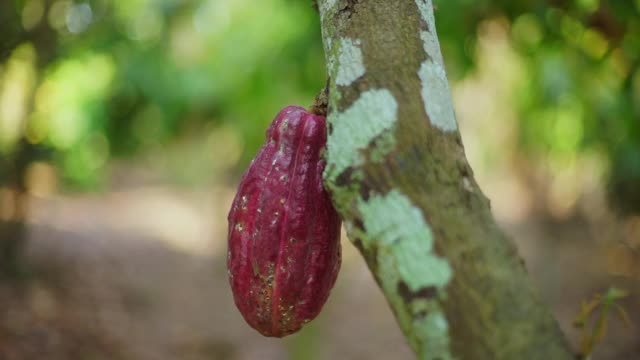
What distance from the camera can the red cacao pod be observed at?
98cm

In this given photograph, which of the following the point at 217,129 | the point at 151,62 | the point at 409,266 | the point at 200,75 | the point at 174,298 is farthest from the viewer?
the point at 174,298

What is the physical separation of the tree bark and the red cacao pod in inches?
8.3

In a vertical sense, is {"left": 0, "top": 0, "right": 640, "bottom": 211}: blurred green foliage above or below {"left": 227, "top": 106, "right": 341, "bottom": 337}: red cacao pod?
above

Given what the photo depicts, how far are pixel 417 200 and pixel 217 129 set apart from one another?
495cm

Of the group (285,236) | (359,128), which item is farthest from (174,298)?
(359,128)

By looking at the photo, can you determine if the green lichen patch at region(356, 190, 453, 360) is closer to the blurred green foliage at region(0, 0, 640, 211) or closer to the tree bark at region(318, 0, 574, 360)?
the tree bark at region(318, 0, 574, 360)

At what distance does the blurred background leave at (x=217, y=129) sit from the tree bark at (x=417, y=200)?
144 centimetres

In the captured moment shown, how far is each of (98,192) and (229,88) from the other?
7.27 metres

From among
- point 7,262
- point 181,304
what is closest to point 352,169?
point 7,262

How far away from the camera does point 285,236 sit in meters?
0.97

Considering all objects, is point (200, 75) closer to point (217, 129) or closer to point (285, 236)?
point (217, 129)

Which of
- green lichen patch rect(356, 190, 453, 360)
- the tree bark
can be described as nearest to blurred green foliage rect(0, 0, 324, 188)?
the tree bark

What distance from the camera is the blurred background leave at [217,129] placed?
2.91 metres

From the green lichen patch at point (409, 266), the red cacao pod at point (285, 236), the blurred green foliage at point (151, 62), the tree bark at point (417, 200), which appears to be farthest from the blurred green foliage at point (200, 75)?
the green lichen patch at point (409, 266)
